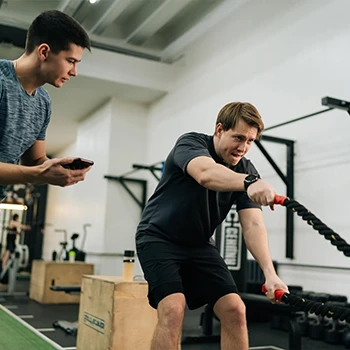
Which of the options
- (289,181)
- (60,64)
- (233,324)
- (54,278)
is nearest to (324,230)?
(233,324)

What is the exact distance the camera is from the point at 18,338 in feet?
11.1

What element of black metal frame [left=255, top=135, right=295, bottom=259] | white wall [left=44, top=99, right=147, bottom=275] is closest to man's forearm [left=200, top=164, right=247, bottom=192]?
black metal frame [left=255, top=135, right=295, bottom=259]

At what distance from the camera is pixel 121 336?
266 cm

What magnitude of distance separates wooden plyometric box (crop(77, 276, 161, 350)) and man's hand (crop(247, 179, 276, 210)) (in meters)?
A: 1.68

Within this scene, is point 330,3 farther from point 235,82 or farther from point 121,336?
point 121,336

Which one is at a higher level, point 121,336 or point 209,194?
point 209,194

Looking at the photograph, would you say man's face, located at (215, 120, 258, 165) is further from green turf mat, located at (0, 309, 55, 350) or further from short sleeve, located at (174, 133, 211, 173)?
green turf mat, located at (0, 309, 55, 350)

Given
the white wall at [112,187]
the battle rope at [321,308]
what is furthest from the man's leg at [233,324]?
the white wall at [112,187]

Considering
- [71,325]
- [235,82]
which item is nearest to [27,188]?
[235,82]

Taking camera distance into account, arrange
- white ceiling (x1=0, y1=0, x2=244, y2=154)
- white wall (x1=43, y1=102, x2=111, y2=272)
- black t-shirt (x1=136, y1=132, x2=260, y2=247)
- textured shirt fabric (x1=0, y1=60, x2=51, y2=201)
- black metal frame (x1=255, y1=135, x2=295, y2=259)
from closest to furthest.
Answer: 1. textured shirt fabric (x1=0, y1=60, x2=51, y2=201)
2. black t-shirt (x1=136, y1=132, x2=260, y2=247)
3. black metal frame (x1=255, y1=135, x2=295, y2=259)
4. white ceiling (x1=0, y1=0, x2=244, y2=154)
5. white wall (x1=43, y1=102, x2=111, y2=272)

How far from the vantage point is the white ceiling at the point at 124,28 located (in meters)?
6.24

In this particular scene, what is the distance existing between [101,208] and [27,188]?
4485mm

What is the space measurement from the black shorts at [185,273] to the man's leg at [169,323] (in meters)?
0.03

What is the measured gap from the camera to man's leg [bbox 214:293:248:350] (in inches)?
67.4
